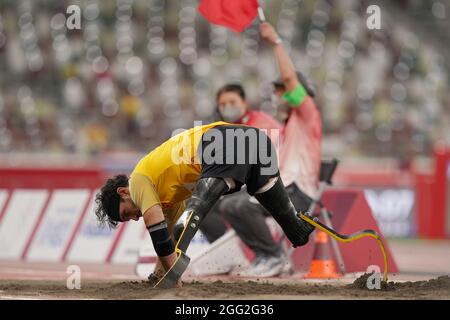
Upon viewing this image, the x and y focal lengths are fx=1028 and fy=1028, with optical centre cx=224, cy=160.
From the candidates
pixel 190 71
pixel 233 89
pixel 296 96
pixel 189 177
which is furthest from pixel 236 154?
pixel 190 71

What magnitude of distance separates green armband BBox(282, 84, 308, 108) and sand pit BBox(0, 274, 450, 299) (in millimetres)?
2144

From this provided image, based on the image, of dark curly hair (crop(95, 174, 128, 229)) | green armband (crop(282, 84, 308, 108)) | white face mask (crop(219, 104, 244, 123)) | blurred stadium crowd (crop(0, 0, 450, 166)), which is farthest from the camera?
blurred stadium crowd (crop(0, 0, 450, 166))

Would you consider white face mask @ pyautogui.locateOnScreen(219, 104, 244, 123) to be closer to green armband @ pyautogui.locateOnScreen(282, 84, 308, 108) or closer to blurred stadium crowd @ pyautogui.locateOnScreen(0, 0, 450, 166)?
green armband @ pyautogui.locateOnScreen(282, 84, 308, 108)

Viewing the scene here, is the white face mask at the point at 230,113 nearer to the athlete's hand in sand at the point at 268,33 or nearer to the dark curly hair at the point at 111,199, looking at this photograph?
the athlete's hand in sand at the point at 268,33

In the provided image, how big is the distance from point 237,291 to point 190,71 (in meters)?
21.1

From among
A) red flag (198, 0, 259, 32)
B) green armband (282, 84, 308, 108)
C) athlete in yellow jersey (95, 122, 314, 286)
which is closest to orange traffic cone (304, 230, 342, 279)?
green armband (282, 84, 308, 108)

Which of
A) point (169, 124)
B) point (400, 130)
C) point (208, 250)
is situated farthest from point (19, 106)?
point (208, 250)

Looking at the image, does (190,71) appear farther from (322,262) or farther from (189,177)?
(189,177)

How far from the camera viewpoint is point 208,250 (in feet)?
36.6

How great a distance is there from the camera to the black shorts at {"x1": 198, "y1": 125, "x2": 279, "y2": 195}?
8.12 metres

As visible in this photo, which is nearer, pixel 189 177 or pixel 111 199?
pixel 111 199

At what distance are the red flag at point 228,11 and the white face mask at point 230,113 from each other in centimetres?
85

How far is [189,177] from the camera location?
8312 millimetres
